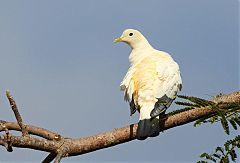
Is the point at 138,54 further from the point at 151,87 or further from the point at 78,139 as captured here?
the point at 78,139

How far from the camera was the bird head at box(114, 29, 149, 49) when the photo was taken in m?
8.64

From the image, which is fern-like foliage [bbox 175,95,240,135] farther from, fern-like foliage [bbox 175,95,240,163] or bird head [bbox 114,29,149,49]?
bird head [bbox 114,29,149,49]

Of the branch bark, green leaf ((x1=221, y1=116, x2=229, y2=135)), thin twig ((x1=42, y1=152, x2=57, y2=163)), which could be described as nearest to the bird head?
the branch bark

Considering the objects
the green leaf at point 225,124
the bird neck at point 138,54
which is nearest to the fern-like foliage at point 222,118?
the green leaf at point 225,124

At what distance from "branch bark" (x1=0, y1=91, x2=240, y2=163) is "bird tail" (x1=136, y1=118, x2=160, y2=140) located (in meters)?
0.07

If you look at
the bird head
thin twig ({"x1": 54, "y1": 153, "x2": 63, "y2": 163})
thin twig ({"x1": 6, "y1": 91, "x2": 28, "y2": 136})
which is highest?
the bird head

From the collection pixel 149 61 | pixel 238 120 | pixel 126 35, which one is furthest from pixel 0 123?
pixel 126 35

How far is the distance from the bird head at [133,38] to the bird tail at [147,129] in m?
3.25

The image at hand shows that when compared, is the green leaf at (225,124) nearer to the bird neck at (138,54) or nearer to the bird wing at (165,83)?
the bird wing at (165,83)

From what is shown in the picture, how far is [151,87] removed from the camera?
609 centimetres

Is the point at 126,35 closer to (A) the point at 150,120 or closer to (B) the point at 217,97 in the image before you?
(A) the point at 150,120

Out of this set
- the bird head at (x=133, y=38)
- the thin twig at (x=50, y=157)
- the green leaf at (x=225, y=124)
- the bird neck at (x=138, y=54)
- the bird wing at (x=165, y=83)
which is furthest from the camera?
the bird head at (x=133, y=38)

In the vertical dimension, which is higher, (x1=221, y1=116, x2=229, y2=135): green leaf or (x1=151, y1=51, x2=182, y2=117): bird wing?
(x1=151, y1=51, x2=182, y2=117): bird wing

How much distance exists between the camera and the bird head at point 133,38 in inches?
340
